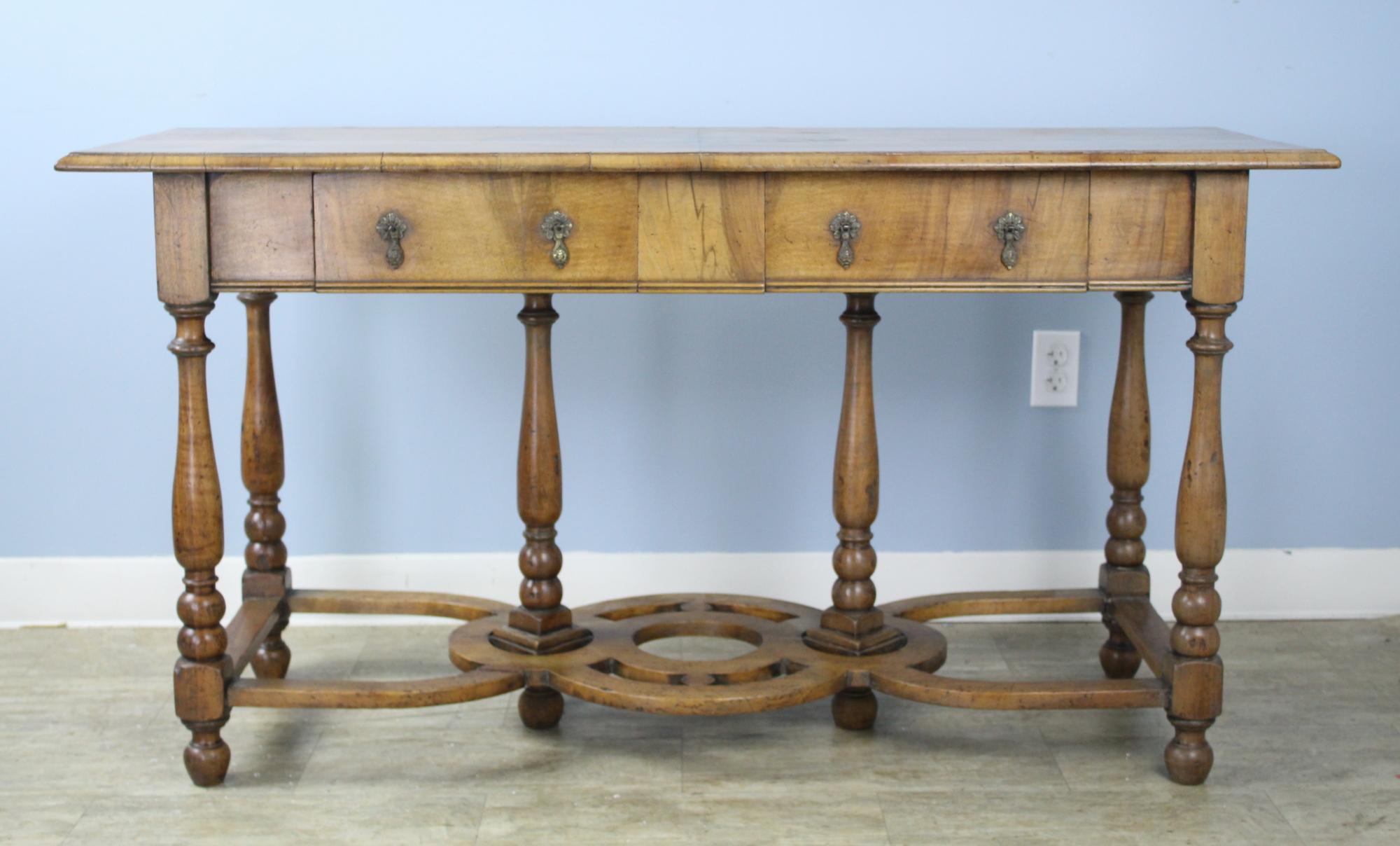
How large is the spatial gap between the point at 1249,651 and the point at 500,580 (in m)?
1.11

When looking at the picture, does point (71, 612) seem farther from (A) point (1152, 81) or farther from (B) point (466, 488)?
(A) point (1152, 81)

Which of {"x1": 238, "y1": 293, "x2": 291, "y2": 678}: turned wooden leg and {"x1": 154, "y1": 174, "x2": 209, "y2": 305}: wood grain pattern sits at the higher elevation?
{"x1": 154, "y1": 174, "x2": 209, "y2": 305}: wood grain pattern

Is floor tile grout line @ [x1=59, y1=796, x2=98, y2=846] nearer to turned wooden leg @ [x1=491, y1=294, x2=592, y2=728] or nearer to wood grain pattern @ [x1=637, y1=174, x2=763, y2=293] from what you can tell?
turned wooden leg @ [x1=491, y1=294, x2=592, y2=728]

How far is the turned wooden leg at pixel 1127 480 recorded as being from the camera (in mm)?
1979

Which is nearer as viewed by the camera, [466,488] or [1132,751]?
[1132,751]

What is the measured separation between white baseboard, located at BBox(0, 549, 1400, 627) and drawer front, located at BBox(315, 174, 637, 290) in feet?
2.55

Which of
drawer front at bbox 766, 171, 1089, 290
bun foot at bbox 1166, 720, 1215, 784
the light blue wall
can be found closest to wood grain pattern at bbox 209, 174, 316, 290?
drawer front at bbox 766, 171, 1089, 290

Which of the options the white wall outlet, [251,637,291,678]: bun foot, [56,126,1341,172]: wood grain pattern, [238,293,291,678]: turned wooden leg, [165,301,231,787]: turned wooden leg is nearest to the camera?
[56,126,1341,172]: wood grain pattern

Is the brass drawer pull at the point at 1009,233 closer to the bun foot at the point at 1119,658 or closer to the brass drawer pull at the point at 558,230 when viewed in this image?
the brass drawer pull at the point at 558,230

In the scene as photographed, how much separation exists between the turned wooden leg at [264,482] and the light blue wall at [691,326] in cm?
24

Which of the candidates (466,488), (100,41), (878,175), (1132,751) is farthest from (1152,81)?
(100,41)

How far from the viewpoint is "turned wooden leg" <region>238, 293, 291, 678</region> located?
1.97 meters

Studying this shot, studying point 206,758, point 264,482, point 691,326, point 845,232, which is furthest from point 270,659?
point 845,232

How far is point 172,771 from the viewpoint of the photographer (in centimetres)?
178
